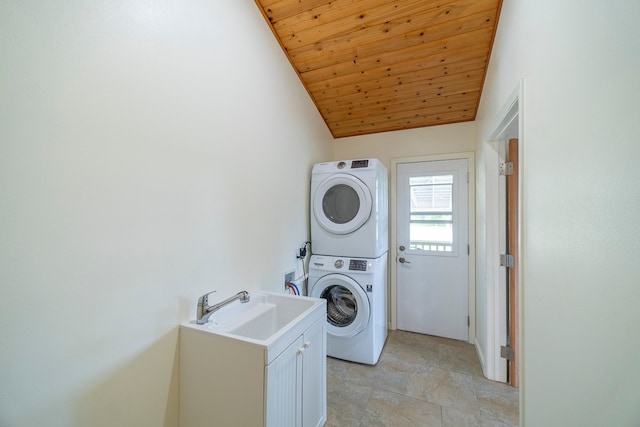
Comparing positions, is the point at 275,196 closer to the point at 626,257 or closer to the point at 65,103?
the point at 65,103

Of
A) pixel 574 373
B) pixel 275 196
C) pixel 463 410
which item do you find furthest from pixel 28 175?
pixel 463 410

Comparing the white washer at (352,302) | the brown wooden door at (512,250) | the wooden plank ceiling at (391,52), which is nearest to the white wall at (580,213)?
the wooden plank ceiling at (391,52)

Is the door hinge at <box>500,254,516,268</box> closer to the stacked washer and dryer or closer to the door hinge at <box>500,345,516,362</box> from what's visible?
the door hinge at <box>500,345,516,362</box>

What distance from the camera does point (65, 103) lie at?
0.89 meters

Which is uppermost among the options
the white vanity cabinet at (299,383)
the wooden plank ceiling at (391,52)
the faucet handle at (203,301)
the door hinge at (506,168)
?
the wooden plank ceiling at (391,52)

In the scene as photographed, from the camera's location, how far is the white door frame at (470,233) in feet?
8.91

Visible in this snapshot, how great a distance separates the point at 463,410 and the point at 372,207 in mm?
1641

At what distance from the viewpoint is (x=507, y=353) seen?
2.08 metres

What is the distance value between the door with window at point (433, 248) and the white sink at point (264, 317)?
1.69 metres

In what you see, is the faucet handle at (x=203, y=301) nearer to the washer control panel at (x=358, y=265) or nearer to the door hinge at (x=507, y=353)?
the washer control panel at (x=358, y=265)

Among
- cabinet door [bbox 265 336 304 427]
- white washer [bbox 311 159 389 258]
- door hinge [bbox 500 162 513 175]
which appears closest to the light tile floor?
cabinet door [bbox 265 336 304 427]

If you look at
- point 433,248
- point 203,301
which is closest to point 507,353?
point 433,248

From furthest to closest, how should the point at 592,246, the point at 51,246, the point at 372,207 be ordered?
the point at 372,207 < the point at 51,246 < the point at 592,246

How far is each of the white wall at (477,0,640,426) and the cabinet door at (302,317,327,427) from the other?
106 centimetres
